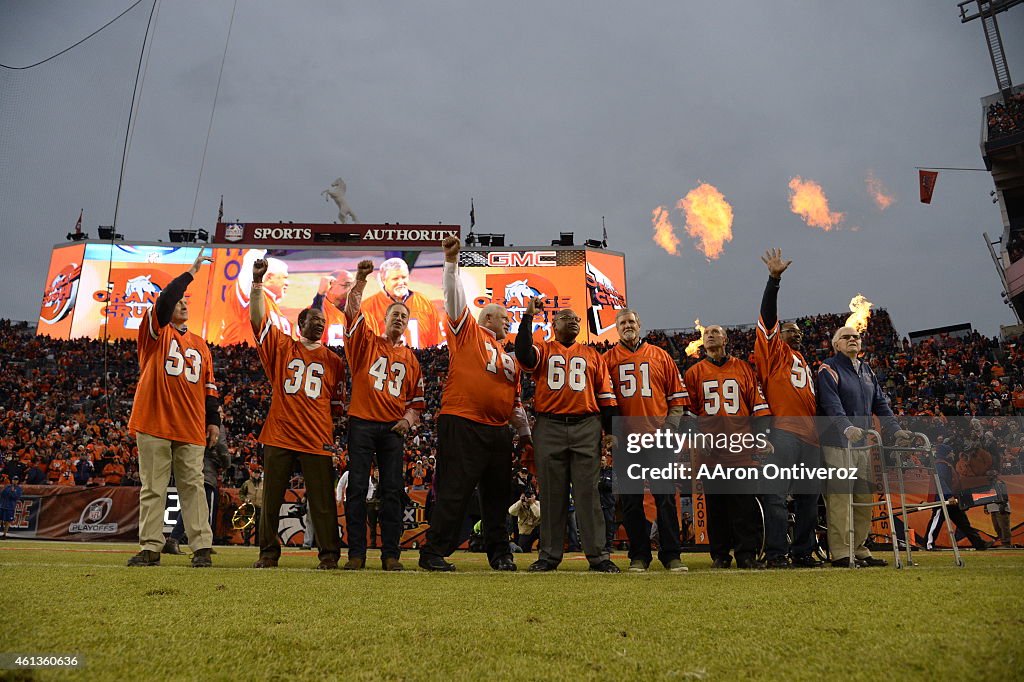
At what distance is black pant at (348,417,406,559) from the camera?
5766 millimetres

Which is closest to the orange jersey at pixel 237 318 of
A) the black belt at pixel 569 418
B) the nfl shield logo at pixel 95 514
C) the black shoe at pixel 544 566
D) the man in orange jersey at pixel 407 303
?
the man in orange jersey at pixel 407 303

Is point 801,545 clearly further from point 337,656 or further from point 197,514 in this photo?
point 197,514

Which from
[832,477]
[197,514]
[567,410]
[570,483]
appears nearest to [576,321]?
[567,410]

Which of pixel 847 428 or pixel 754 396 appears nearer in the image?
pixel 847 428

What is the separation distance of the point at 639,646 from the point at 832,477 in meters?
4.45

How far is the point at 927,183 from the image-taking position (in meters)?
26.0

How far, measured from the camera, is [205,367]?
6.22 metres

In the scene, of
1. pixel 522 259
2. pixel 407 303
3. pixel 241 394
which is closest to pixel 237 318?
pixel 241 394

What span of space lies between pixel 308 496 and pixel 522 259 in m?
30.3

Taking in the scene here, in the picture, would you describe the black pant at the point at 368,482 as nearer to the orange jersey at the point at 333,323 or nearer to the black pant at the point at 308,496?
the black pant at the point at 308,496

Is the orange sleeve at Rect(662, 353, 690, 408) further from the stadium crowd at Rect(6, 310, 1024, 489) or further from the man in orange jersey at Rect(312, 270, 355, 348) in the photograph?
the man in orange jersey at Rect(312, 270, 355, 348)

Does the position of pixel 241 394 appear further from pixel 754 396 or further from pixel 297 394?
pixel 754 396

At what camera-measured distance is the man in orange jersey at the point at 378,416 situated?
19.0 ft

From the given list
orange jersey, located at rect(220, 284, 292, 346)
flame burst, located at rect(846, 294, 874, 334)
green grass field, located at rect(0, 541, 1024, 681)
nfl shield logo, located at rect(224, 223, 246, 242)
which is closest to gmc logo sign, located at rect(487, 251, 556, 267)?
orange jersey, located at rect(220, 284, 292, 346)
